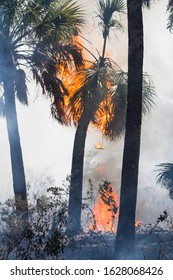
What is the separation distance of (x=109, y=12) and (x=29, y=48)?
3367 mm

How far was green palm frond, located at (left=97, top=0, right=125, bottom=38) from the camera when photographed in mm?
20797

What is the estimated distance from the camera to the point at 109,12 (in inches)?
819

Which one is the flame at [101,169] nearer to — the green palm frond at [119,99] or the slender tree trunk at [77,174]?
the green palm frond at [119,99]

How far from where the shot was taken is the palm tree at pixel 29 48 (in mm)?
18312

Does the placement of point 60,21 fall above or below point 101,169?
above

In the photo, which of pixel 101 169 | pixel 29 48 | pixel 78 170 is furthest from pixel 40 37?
pixel 101 169

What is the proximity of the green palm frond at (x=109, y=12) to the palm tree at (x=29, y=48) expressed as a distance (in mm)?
1751

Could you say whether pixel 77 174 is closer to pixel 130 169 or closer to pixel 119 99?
pixel 119 99

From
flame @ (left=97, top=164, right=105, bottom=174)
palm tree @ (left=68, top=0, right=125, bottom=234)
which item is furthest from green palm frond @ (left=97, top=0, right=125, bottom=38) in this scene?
flame @ (left=97, top=164, right=105, bottom=174)

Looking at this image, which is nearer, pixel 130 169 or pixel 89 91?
pixel 130 169

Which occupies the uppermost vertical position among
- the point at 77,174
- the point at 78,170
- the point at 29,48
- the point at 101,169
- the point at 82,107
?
the point at 29,48

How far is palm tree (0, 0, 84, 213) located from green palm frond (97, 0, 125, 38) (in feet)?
5.74
